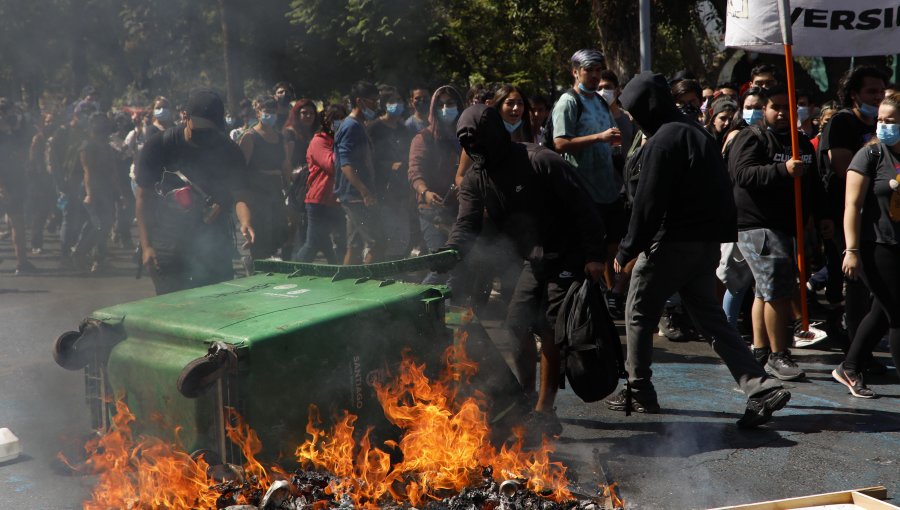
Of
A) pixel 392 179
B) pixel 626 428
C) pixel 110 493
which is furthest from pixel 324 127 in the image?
pixel 110 493

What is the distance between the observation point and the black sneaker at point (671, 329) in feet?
24.5

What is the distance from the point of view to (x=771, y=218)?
6172 millimetres

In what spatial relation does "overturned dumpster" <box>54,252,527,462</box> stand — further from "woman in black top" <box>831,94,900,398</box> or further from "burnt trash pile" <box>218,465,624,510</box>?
"woman in black top" <box>831,94,900,398</box>

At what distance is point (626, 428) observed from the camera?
5.29m

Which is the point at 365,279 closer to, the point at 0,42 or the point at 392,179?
the point at 0,42

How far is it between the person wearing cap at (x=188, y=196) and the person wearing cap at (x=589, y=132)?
243 centimetres

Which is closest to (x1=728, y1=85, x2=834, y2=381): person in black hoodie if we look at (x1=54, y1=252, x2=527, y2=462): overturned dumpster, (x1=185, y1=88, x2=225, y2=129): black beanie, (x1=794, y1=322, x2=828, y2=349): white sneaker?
(x1=794, y1=322, x2=828, y2=349): white sneaker

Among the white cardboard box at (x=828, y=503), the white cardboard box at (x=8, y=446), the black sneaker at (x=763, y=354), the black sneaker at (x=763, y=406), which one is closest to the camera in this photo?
the white cardboard box at (x=828, y=503)

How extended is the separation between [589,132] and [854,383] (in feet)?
8.16

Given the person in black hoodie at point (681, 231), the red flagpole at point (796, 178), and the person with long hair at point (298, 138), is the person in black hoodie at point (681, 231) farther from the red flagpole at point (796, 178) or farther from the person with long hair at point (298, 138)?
the person with long hair at point (298, 138)

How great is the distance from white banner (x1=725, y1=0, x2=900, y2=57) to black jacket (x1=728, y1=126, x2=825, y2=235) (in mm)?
1282

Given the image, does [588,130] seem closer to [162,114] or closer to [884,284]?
[884,284]

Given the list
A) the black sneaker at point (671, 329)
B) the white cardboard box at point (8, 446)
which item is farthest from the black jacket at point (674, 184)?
the white cardboard box at point (8, 446)

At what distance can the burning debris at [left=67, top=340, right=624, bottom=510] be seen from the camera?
12.2 ft
